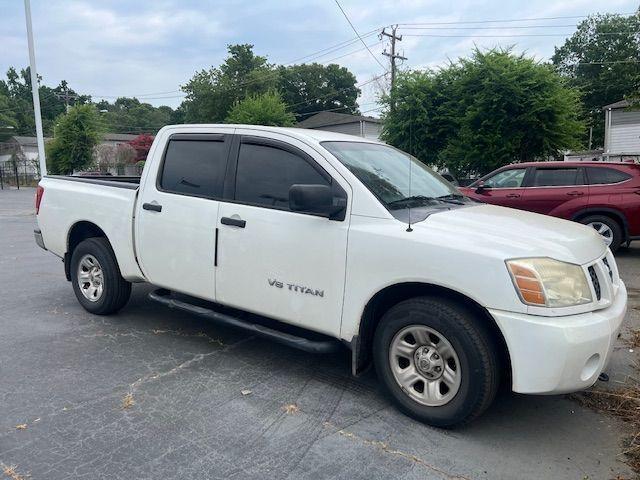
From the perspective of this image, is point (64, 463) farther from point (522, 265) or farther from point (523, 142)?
point (523, 142)

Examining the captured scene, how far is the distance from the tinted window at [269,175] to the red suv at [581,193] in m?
6.12

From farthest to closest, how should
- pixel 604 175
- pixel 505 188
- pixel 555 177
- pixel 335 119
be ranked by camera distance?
pixel 335 119, pixel 505 188, pixel 555 177, pixel 604 175

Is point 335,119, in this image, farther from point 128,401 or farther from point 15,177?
point 128,401

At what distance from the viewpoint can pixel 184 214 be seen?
4371 millimetres

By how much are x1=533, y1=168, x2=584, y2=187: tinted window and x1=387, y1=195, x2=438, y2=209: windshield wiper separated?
6549 mm

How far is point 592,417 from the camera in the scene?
3.47 m

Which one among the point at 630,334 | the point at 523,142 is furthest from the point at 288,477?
the point at 523,142

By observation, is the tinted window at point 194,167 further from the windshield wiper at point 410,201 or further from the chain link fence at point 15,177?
the chain link fence at point 15,177

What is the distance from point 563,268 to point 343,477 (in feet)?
5.65

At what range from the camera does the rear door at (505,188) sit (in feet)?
32.3

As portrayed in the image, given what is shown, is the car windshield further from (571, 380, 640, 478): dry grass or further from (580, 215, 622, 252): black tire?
(580, 215, 622, 252): black tire

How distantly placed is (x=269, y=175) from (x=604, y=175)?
7.54 meters

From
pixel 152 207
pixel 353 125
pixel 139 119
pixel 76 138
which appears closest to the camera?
pixel 152 207

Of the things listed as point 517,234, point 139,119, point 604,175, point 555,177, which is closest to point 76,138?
point 555,177
